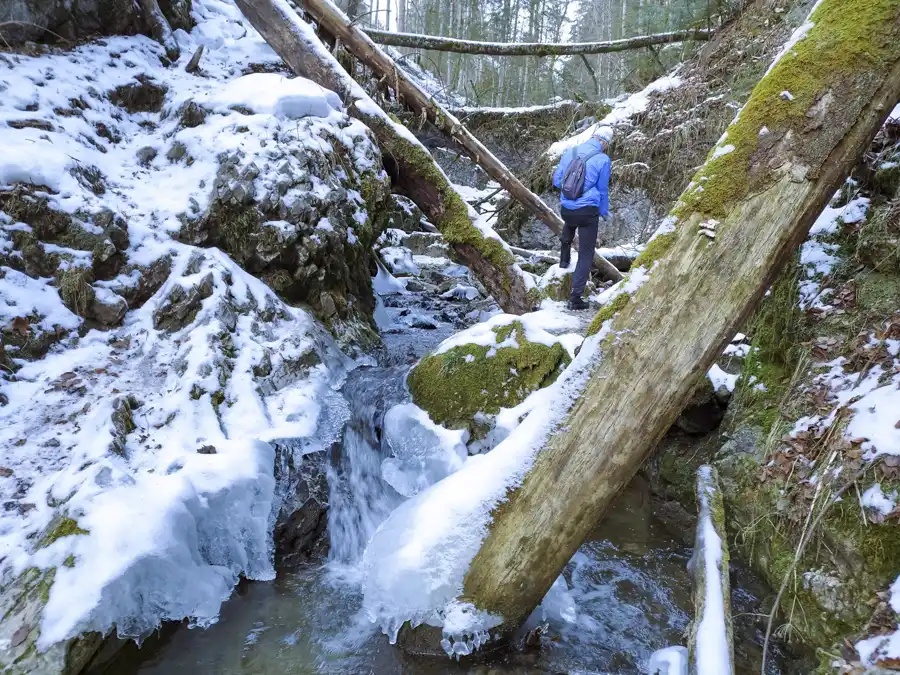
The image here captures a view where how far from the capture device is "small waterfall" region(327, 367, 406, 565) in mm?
4043

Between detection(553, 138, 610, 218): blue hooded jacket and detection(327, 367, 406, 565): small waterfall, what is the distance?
272 cm

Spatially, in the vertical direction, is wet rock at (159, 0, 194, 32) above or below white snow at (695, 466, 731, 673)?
above

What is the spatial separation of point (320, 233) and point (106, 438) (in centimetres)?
278

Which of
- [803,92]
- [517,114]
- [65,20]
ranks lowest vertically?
[803,92]

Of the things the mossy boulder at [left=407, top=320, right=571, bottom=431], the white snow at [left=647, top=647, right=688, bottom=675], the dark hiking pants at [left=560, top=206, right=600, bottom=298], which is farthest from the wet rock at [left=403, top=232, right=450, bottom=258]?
the white snow at [left=647, top=647, right=688, bottom=675]

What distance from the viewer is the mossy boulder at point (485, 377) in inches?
172

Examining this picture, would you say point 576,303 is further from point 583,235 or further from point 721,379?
point 721,379

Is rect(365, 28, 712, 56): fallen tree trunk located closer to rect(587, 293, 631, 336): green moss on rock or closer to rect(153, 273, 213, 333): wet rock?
rect(153, 273, 213, 333): wet rock

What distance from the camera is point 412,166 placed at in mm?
6172

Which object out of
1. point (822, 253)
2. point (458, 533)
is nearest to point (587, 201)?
point (822, 253)

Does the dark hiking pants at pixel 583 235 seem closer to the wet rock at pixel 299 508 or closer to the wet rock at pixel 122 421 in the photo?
the wet rock at pixel 299 508

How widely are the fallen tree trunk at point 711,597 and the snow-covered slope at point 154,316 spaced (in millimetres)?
2737

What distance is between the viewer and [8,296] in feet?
12.5

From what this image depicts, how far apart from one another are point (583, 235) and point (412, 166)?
2291mm
